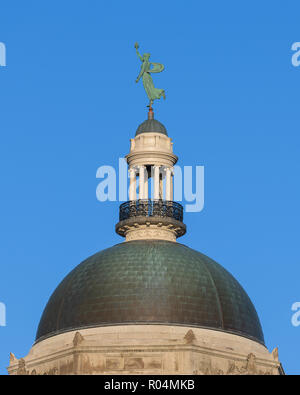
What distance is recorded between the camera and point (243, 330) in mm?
106375

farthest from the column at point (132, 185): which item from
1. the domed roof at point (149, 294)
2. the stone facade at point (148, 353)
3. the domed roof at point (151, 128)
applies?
the stone facade at point (148, 353)

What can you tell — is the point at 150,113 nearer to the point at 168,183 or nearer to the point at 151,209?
the point at 168,183

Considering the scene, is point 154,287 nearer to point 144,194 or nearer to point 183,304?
point 183,304

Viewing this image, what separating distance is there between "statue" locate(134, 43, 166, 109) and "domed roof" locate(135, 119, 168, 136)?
182 cm

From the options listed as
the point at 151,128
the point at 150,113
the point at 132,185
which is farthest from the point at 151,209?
the point at 150,113

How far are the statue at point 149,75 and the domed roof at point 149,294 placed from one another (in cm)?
1192

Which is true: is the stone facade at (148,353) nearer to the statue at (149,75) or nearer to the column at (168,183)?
the column at (168,183)

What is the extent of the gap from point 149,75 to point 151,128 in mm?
4700

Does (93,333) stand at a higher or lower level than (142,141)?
lower

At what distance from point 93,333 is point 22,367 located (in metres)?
4.69
